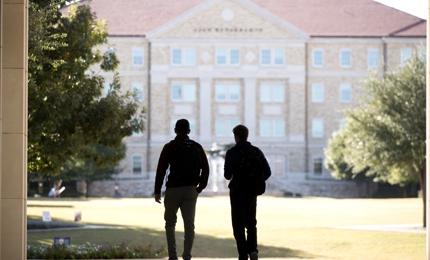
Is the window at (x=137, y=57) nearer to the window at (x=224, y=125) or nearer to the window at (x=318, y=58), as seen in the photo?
the window at (x=224, y=125)

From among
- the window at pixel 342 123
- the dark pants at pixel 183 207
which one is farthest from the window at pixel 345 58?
the dark pants at pixel 183 207

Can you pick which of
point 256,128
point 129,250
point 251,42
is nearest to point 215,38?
point 251,42

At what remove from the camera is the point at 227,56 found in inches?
3260

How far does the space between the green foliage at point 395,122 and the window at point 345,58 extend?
166ft

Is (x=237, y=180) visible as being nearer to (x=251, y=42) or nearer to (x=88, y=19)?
(x=88, y=19)

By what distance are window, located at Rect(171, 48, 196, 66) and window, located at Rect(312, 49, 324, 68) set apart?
A: 386 inches

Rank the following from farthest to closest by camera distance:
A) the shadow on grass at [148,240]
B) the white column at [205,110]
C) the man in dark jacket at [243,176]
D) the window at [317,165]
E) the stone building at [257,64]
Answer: the white column at [205,110], the window at [317,165], the stone building at [257,64], the shadow on grass at [148,240], the man in dark jacket at [243,176]

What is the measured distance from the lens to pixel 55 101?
23.6 m

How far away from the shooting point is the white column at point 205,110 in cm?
8275

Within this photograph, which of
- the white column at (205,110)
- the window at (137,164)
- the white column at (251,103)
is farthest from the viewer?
the white column at (251,103)

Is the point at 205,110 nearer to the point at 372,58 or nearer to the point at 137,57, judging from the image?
the point at 137,57

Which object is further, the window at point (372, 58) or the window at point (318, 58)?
the window at point (372, 58)

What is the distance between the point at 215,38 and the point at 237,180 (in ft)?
238

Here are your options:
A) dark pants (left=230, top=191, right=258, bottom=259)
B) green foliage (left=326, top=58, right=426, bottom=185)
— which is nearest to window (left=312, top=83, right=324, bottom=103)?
green foliage (left=326, top=58, right=426, bottom=185)
